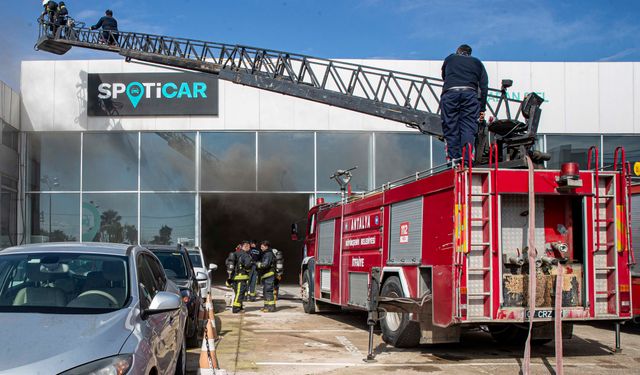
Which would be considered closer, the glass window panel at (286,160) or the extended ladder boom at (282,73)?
the extended ladder boom at (282,73)

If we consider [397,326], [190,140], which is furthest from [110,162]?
[397,326]

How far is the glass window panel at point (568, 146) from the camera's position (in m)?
21.1

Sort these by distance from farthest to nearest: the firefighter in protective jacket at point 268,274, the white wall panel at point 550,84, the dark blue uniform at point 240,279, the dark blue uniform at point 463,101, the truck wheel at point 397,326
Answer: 1. the white wall panel at point 550,84
2. the firefighter in protective jacket at point 268,274
3. the dark blue uniform at point 240,279
4. the dark blue uniform at point 463,101
5. the truck wheel at point 397,326

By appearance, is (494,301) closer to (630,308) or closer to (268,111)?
(630,308)

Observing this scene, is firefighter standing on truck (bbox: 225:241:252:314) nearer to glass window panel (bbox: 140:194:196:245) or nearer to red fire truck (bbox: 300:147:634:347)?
red fire truck (bbox: 300:147:634:347)

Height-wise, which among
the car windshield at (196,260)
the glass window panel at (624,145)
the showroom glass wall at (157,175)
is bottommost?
the car windshield at (196,260)

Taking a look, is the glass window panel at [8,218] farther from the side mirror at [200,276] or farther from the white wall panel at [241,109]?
the side mirror at [200,276]

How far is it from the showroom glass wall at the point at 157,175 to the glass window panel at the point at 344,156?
0.11 feet

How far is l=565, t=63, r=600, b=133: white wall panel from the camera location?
21.1m

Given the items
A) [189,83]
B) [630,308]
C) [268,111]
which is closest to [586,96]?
[268,111]

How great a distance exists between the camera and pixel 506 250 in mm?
7695

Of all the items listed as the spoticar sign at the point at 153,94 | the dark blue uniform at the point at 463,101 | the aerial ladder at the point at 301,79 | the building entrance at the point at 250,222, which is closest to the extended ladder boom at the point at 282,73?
the aerial ladder at the point at 301,79

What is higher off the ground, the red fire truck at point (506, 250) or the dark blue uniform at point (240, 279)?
the red fire truck at point (506, 250)

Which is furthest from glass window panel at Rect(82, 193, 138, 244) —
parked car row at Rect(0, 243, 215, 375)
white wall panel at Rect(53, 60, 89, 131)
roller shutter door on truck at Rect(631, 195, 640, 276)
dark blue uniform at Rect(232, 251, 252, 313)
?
parked car row at Rect(0, 243, 215, 375)
